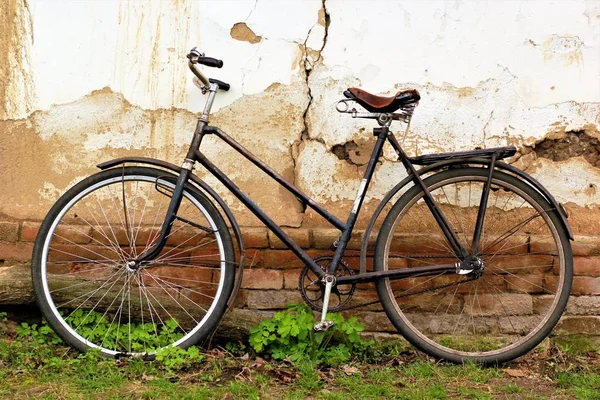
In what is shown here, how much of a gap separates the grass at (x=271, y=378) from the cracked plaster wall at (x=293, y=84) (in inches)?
31.8

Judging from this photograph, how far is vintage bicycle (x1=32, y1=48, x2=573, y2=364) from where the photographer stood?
11.8 ft

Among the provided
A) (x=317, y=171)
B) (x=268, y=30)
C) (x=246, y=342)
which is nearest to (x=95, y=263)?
(x=246, y=342)

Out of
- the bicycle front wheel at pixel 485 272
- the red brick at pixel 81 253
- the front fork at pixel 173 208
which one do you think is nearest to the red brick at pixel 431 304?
the bicycle front wheel at pixel 485 272

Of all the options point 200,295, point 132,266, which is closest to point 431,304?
point 200,295

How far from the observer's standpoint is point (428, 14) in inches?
155

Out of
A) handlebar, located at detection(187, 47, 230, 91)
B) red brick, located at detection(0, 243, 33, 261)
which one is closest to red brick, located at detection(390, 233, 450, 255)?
handlebar, located at detection(187, 47, 230, 91)

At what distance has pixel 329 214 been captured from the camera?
3686 mm

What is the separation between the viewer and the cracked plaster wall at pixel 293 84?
3.93m

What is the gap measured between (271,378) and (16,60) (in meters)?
2.25

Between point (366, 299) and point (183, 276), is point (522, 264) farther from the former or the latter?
point (183, 276)

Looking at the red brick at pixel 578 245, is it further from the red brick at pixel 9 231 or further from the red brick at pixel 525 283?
the red brick at pixel 9 231

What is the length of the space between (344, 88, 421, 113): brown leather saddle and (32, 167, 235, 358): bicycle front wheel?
924 millimetres

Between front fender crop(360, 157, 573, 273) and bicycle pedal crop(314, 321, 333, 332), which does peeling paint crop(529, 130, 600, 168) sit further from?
bicycle pedal crop(314, 321, 333, 332)

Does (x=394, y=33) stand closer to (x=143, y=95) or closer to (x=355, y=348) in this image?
(x=143, y=95)
